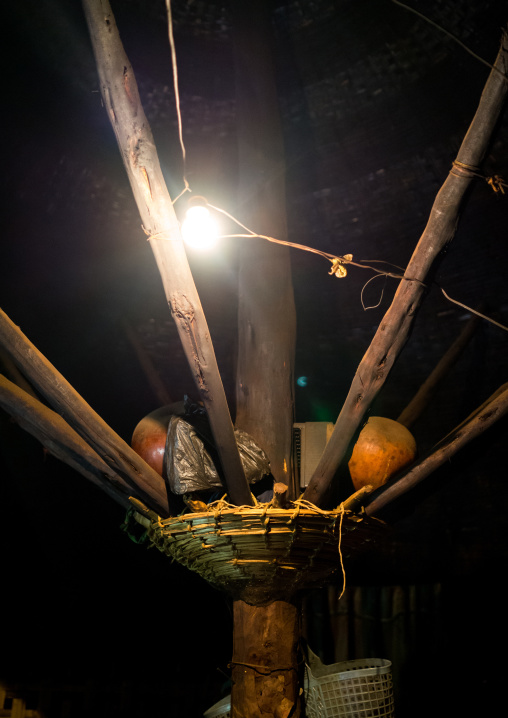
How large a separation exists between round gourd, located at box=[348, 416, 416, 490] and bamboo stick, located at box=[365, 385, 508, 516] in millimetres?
197

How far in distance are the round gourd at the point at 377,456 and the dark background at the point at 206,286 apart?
1.12 metres

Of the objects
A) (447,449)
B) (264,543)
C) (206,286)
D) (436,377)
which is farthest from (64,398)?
(206,286)

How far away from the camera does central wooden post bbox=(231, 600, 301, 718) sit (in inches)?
98.7

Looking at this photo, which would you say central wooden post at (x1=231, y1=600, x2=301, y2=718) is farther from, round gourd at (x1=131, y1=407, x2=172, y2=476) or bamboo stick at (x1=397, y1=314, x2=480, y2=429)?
bamboo stick at (x1=397, y1=314, x2=480, y2=429)

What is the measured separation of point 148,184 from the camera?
7.25ft

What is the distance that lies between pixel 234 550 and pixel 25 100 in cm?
352

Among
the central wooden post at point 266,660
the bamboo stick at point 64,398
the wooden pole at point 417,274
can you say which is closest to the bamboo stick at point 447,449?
the wooden pole at point 417,274

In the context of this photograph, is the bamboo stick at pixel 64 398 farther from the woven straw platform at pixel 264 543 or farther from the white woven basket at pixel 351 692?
the white woven basket at pixel 351 692

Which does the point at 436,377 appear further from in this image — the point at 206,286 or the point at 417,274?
the point at 206,286

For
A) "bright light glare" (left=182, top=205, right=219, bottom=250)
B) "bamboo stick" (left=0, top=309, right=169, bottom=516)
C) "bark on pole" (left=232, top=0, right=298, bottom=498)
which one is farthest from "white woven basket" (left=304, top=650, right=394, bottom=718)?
"bright light glare" (left=182, top=205, right=219, bottom=250)

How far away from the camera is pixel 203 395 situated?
2.35m

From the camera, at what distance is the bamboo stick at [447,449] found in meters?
2.48

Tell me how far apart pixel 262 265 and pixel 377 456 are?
1326 millimetres

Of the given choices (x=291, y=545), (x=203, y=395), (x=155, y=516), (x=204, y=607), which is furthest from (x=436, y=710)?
(x=203, y=395)
